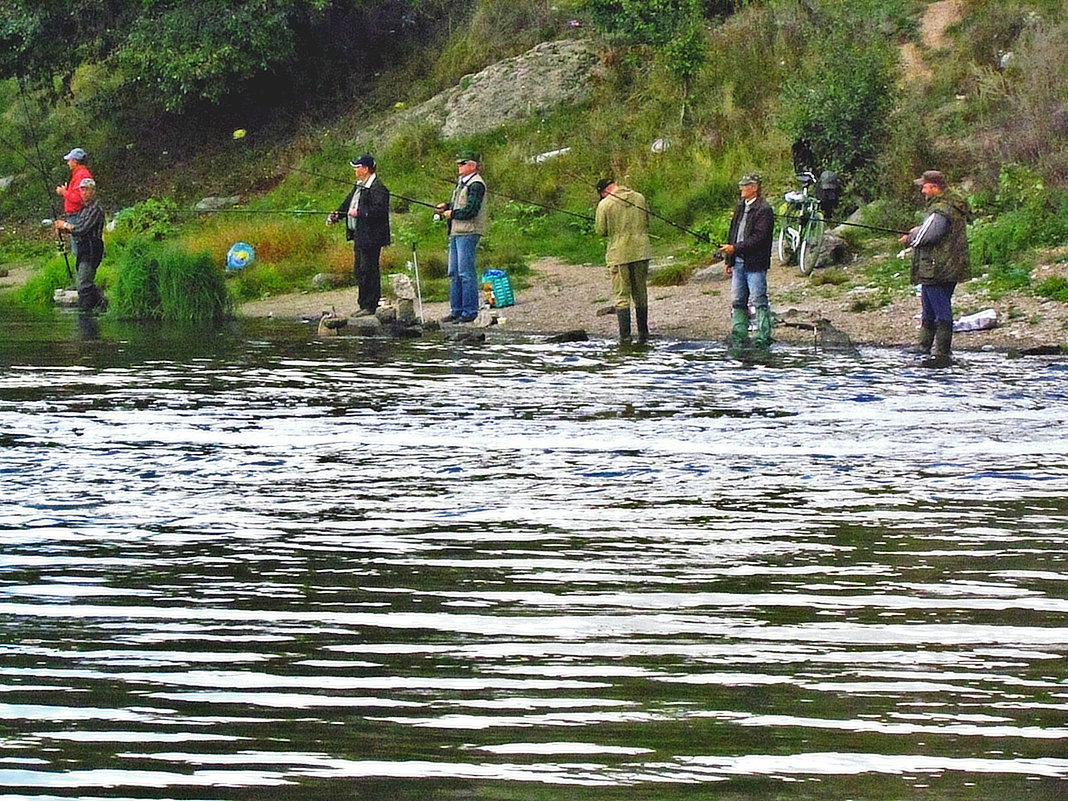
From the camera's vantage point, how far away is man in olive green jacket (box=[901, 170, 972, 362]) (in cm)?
1570

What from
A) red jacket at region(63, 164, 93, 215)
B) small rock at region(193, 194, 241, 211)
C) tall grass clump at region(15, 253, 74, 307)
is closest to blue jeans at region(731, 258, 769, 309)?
red jacket at region(63, 164, 93, 215)

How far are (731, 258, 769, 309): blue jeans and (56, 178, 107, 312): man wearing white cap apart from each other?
853cm

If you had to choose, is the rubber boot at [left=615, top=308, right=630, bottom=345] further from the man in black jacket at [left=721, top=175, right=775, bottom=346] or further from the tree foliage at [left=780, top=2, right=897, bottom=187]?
the tree foliage at [left=780, top=2, right=897, bottom=187]

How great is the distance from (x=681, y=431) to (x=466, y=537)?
3.69 m

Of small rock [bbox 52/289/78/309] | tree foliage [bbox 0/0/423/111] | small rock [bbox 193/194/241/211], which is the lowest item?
small rock [bbox 52/289/78/309]

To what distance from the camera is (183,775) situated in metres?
4.48

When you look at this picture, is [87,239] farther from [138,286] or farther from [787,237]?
[787,237]

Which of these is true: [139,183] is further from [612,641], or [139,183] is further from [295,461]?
[612,641]

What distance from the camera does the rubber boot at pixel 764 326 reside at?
17.2 meters

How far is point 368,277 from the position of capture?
20.3 metres

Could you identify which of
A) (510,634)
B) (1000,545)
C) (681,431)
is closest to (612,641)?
(510,634)

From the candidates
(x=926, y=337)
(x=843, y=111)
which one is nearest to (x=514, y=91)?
(x=843, y=111)

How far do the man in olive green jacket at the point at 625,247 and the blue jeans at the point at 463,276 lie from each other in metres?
1.74

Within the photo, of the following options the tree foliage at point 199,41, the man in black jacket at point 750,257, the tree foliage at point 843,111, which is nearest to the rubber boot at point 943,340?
the man in black jacket at point 750,257
